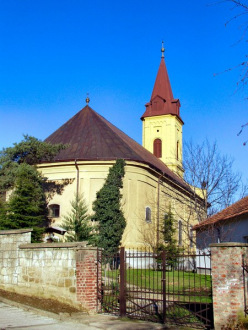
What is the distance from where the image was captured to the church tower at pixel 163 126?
148ft

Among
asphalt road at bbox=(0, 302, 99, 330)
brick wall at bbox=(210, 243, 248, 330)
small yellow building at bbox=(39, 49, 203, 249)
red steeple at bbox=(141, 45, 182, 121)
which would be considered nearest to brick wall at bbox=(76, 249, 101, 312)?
asphalt road at bbox=(0, 302, 99, 330)

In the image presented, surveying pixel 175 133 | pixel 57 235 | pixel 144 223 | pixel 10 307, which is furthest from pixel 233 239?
pixel 175 133

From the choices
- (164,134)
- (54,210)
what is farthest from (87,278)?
(164,134)

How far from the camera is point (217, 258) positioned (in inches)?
376

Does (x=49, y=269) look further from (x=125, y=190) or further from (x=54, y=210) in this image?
(x=54, y=210)

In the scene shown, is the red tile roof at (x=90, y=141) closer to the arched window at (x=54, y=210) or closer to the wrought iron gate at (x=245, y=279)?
the arched window at (x=54, y=210)

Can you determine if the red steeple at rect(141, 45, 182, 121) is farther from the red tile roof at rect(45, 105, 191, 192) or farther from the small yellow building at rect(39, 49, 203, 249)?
the small yellow building at rect(39, 49, 203, 249)

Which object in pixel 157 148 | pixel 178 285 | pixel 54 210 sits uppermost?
pixel 157 148

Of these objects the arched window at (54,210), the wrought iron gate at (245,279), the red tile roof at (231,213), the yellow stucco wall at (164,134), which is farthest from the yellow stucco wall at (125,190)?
the wrought iron gate at (245,279)

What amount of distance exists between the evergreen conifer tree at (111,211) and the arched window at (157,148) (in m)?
17.1

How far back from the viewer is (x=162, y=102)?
47.0 meters

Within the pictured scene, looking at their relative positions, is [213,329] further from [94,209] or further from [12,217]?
[94,209]

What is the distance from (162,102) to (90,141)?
17792mm

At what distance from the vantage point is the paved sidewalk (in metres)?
9.72
